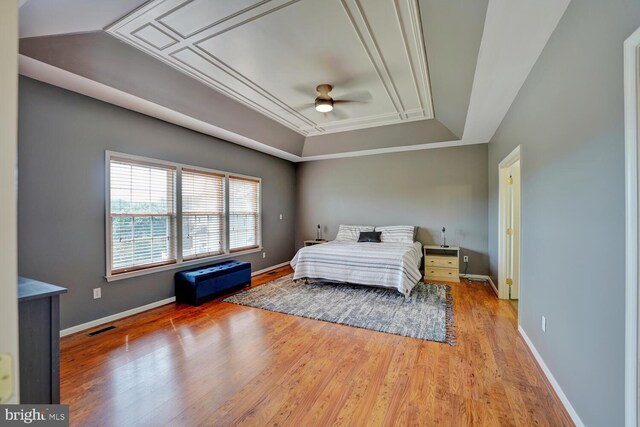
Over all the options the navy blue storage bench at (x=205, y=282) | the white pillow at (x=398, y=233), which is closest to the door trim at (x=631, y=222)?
the navy blue storage bench at (x=205, y=282)

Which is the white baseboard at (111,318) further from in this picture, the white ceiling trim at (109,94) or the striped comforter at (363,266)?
the white ceiling trim at (109,94)

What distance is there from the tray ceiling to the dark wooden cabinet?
2.06 m

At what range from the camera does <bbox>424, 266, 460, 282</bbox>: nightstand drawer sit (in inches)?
190

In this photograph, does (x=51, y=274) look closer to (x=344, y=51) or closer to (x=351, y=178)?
(x=344, y=51)

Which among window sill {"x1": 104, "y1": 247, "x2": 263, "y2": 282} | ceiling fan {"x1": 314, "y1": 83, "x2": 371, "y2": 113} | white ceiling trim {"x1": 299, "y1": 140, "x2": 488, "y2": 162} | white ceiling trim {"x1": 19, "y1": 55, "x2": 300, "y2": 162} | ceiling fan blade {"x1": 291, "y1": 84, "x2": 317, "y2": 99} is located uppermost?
ceiling fan blade {"x1": 291, "y1": 84, "x2": 317, "y2": 99}

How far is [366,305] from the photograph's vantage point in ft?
11.9

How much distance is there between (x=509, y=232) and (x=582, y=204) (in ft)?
8.29

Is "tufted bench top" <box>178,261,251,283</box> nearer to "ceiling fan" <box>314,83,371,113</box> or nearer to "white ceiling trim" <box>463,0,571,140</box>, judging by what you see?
"ceiling fan" <box>314,83,371,113</box>

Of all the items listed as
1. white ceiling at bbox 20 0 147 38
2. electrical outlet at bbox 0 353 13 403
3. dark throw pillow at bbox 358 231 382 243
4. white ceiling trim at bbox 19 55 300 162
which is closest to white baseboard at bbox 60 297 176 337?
white ceiling trim at bbox 19 55 300 162

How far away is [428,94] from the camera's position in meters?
3.50

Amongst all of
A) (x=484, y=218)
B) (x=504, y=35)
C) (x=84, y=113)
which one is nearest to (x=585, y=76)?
(x=504, y=35)

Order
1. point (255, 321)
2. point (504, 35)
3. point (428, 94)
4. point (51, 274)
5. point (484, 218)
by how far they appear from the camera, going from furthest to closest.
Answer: point (484, 218) < point (428, 94) < point (255, 321) < point (51, 274) < point (504, 35)

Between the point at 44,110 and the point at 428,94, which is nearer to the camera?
the point at 44,110

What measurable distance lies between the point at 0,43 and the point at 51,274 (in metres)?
3.21
